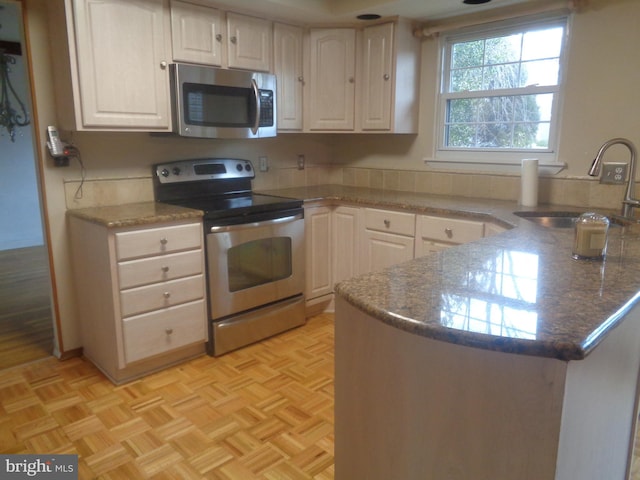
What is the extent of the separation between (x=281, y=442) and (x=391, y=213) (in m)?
1.57

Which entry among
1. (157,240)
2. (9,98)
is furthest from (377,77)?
(9,98)

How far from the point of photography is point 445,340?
0.93 metres

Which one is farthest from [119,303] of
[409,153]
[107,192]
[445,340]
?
[409,153]

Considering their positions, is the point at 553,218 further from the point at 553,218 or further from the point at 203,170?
the point at 203,170

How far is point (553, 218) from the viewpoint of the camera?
254 cm

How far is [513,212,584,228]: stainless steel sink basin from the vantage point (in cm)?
249

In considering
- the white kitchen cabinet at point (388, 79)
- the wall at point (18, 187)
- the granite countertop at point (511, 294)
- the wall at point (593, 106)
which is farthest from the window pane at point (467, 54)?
the wall at point (18, 187)

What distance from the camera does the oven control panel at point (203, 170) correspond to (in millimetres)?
2936

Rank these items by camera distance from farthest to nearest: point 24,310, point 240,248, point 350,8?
point 24,310 → point 350,8 → point 240,248

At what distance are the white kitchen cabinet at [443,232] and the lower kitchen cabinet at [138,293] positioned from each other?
130cm

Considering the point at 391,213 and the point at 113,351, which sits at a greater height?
the point at 391,213

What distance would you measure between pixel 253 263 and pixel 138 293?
0.72 meters

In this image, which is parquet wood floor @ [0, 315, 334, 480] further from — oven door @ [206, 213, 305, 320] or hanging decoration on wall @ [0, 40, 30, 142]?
hanging decoration on wall @ [0, 40, 30, 142]

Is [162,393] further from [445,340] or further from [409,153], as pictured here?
[409,153]
